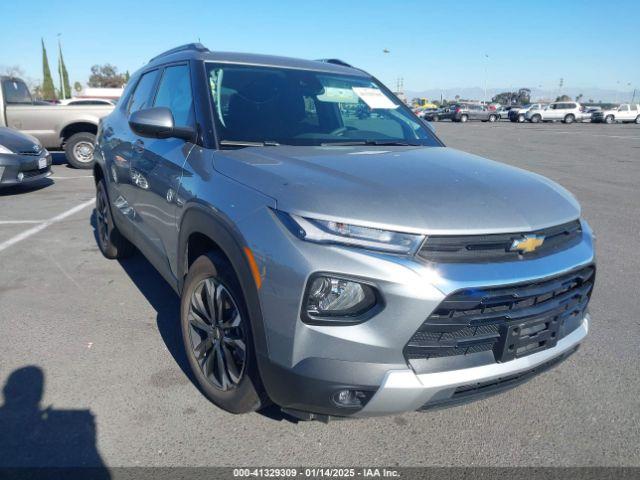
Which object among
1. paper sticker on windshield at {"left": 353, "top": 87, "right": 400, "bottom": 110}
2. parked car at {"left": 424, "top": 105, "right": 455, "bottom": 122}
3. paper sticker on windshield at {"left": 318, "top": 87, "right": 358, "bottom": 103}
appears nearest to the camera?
paper sticker on windshield at {"left": 318, "top": 87, "right": 358, "bottom": 103}

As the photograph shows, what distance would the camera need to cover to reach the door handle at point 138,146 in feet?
11.7

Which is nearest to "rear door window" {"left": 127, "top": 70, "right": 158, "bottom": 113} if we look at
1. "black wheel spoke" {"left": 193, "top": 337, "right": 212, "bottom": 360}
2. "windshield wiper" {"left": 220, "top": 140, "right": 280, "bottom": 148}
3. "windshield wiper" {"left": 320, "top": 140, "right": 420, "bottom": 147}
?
"windshield wiper" {"left": 220, "top": 140, "right": 280, "bottom": 148}

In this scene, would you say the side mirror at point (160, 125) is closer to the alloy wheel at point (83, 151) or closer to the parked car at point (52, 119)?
the parked car at point (52, 119)

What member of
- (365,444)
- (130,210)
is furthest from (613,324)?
(130,210)

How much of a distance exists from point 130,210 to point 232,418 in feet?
6.67

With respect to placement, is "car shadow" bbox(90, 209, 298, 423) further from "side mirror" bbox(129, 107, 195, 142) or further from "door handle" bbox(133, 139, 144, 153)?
"side mirror" bbox(129, 107, 195, 142)

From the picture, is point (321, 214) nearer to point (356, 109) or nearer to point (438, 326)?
point (438, 326)

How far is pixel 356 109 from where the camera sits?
11.6 feet

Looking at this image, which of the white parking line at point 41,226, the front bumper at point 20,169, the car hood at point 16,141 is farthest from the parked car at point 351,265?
the car hood at point 16,141

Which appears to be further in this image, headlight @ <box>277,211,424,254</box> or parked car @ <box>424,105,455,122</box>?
parked car @ <box>424,105,455,122</box>

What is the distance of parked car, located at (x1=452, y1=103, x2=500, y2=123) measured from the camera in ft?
153

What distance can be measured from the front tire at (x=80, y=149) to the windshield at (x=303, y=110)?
383 inches

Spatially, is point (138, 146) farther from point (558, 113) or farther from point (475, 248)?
point (558, 113)

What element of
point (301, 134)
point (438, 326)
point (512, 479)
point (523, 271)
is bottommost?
point (512, 479)
